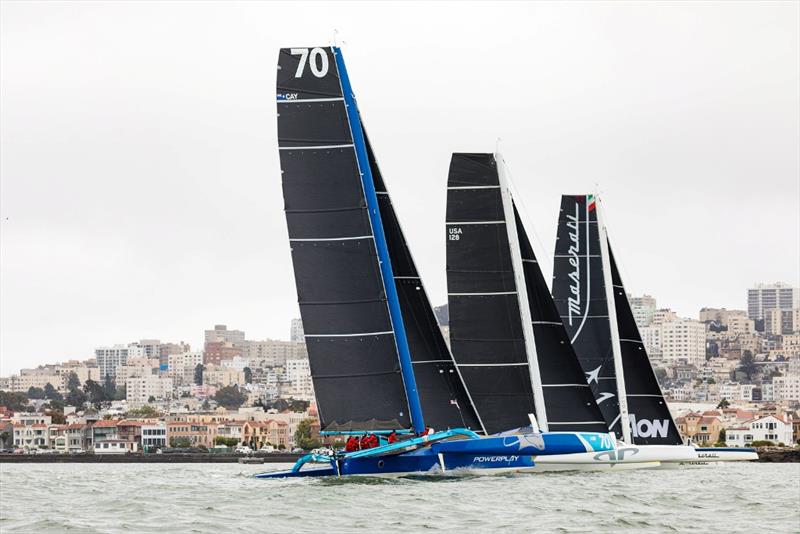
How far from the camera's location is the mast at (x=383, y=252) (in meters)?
30.0

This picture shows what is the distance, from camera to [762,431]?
5094 inches

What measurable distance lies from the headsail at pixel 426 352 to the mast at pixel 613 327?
31.7 ft

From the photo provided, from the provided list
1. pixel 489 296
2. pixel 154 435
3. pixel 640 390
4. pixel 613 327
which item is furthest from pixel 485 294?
pixel 154 435

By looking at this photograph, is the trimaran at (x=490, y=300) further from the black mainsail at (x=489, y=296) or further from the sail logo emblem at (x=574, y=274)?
the sail logo emblem at (x=574, y=274)

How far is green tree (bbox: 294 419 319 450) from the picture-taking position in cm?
13575

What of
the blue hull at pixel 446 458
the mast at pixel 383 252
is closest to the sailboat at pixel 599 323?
the blue hull at pixel 446 458

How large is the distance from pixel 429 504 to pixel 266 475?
7292mm

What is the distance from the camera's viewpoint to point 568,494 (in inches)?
1091

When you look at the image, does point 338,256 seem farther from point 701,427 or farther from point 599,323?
point 701,427

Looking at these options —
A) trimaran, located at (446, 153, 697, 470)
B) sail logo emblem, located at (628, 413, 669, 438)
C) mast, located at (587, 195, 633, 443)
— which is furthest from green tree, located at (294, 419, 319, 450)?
trimaran, located at (446, 153, 697, 470)

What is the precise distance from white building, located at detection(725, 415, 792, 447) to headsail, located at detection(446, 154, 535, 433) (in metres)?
94.3

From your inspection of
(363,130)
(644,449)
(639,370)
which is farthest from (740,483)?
(363,130)

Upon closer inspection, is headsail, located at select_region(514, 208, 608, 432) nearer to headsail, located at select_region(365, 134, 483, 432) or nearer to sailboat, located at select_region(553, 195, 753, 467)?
sailboat, located at select_region(553, 195, 753, 467)

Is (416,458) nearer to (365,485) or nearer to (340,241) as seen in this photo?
(365,485)
